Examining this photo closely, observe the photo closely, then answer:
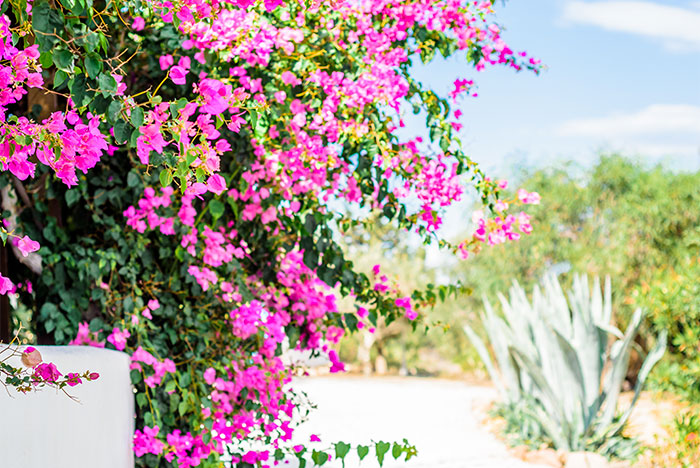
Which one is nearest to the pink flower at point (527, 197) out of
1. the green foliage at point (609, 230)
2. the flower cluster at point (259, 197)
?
the flower cluster at point (259, 197)

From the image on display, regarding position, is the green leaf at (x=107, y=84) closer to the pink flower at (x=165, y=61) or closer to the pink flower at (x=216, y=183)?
the pink flower at (x=216, y=183)

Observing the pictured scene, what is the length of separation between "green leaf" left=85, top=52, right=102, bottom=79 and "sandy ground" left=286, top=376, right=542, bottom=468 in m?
3.95

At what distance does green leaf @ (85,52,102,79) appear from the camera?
1526 millimetres

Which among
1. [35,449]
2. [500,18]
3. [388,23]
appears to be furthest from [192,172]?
[500,18]

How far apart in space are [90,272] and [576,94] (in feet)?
212

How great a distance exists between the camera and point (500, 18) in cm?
316

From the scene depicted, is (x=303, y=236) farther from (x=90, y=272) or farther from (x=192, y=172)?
(x=192, y=172)

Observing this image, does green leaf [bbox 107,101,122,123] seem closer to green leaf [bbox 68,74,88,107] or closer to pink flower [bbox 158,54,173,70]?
green leaf [bbox 68,74,88,107]

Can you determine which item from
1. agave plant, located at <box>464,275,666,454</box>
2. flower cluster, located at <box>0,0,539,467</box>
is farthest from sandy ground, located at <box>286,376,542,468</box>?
flower cluster, located at <box>0,0,539,467</box>

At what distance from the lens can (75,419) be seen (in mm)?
2590

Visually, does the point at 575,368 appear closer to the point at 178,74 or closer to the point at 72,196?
the point at 72,196

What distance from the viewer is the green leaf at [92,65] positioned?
153 centimetres

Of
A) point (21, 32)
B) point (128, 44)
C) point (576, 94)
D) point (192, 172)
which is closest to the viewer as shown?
point (192, 172)

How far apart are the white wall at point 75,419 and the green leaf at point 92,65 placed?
1.05 metres
